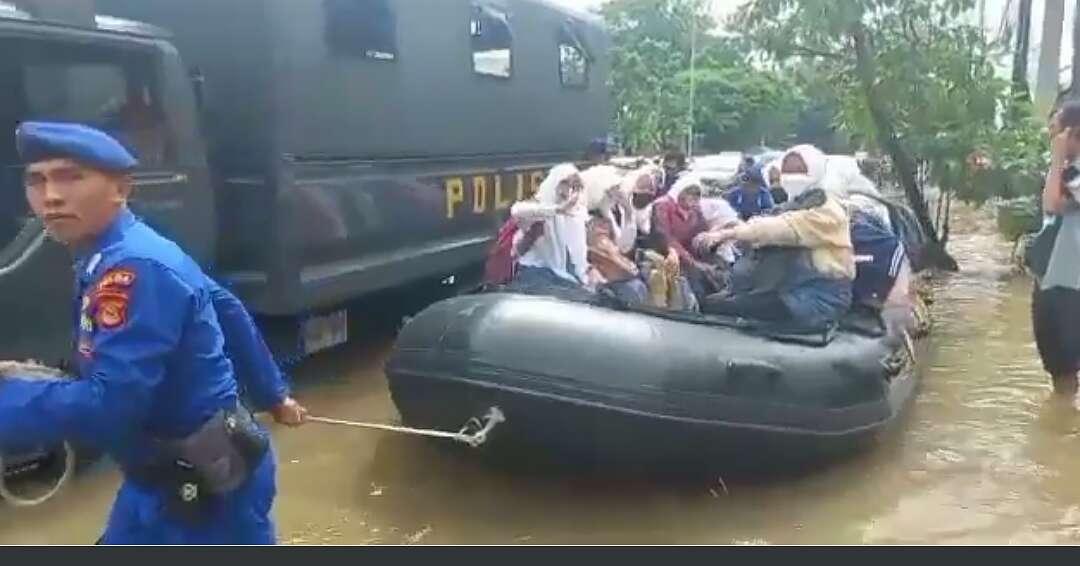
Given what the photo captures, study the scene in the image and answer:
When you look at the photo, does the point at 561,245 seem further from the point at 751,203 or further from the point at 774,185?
the point at 751,203

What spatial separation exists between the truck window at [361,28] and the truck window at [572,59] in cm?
337

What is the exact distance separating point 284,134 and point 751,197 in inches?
152

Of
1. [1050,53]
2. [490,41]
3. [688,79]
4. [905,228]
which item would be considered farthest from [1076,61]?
[688,79]

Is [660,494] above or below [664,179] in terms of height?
below

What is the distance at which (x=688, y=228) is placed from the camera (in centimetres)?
792

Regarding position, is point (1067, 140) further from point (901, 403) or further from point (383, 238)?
point (383, 238)

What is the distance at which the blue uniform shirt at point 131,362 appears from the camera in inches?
87.3

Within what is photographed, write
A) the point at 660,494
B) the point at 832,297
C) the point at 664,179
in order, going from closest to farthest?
the point at 660,494, the point at 832,297, the point at 664,179

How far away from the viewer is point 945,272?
13086mm

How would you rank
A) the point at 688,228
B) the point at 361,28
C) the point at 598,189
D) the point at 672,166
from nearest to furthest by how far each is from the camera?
the point at 598,189, the point at 361,28, the point at 688,228, the point at 672,166

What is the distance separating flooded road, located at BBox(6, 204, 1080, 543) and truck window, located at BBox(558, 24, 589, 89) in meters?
4.65

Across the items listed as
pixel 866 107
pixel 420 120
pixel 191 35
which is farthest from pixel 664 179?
pixel 191 35

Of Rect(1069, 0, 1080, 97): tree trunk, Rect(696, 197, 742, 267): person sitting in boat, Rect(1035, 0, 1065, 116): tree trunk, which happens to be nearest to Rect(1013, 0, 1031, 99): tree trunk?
Rect(1035, 0, 1065, 116): tree trunk

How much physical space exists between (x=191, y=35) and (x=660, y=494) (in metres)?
3.25
